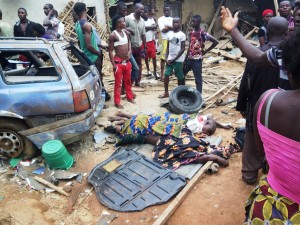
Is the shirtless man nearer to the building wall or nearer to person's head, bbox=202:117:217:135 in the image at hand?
person's head, bbox=202:117:217:135

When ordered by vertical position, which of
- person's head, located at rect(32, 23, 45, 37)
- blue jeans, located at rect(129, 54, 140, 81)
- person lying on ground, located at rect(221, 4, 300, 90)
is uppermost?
person lying on ground, located at rect(221, 4, 300, 90)

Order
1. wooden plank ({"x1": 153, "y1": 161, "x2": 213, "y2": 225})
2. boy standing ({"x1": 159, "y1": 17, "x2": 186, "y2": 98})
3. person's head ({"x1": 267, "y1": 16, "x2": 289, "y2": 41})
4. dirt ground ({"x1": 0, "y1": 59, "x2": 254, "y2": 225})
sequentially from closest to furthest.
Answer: person's head ({"x1": 267, "y1": 16, "x2": 289, "y2": 41}), wooden plank ({"x1": 153, "y1": 161, "x2": 213, "y2": 225}), dirt ground ({"x1": 0, "y1": 59, "x2": 254, "y2": 225}), boy standing ({"x1": 159, "y1": 17, "x2": 186, "y2": 98})

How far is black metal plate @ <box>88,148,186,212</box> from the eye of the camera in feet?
12.2

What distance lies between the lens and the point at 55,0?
432 inches

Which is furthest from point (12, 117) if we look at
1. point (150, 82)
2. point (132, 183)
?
point (150, 82)

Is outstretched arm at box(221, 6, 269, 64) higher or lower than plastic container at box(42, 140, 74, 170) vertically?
higher

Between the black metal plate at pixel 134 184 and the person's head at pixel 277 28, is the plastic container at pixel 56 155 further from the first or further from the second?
the person's head at pixel 277 28

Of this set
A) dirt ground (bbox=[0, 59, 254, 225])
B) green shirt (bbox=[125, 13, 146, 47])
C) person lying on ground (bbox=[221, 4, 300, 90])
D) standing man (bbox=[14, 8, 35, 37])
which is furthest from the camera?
green shirt (bbox=[125, 13, 146, 47])

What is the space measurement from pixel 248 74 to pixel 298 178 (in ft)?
7.66

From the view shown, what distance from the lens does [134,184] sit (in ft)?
13.2

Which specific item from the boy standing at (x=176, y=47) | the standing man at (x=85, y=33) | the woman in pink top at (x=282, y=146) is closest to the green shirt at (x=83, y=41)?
the standing man at (x=85, y=33)

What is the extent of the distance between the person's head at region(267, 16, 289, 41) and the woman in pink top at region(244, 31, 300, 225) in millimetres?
1941

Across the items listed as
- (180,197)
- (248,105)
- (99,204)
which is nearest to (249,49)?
(248,105)

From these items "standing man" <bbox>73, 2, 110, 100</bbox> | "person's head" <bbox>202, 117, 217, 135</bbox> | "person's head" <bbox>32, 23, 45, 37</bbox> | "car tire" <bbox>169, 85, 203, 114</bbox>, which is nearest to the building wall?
"person's head" <bbox>32, 23, 45, 37</bbox>
